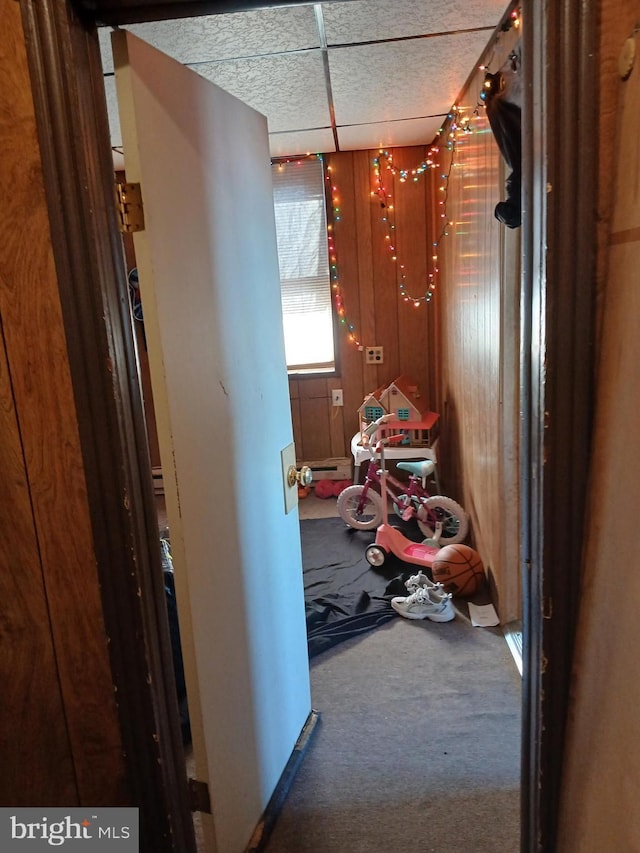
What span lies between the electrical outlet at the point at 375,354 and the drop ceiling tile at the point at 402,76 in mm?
1516

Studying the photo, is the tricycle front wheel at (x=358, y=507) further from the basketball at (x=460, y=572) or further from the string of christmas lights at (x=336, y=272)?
the string of christmas lights at (x=336, y=272)

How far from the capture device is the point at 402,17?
6.82ft

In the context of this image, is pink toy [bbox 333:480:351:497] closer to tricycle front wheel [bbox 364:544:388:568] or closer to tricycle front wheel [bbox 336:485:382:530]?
tricycle front wheel [bbox 336:485:382:530]

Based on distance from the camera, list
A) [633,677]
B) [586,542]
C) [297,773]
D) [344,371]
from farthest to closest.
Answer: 1. [344,371]
2. [297,773]
3. [586,542]
4. [633,677]

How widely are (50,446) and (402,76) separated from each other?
2.40 meters

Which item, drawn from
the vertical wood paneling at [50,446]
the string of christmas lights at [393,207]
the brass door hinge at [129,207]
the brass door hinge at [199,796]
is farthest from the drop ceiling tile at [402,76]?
the brass door hinge at [199,796]

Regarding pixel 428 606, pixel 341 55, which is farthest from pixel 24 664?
pixel 341 55

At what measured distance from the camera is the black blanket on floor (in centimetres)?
265

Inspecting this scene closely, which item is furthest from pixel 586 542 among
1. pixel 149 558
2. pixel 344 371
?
pixel 344 371

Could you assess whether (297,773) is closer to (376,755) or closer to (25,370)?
(376,755)

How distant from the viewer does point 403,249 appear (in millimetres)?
4094

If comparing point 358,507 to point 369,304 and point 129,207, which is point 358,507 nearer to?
point 369,304

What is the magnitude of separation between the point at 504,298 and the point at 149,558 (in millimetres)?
1686

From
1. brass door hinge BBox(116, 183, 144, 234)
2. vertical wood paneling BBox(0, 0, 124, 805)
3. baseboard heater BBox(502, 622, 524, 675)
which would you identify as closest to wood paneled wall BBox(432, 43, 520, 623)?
baseboard heater BBox(502, 622, 524, 675)
